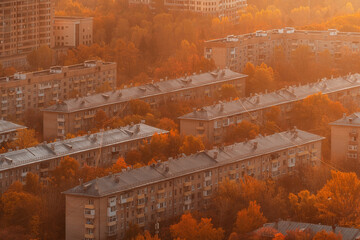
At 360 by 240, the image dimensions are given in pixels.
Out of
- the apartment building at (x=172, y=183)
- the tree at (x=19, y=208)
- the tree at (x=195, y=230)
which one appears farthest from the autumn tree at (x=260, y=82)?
the tree at (x=195, y=230)

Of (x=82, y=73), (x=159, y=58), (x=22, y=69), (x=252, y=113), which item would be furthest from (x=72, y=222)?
(x=159, y=58)

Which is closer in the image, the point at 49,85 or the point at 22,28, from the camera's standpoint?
the point at 49,85

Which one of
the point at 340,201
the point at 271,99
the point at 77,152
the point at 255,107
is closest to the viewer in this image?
the point at 340,201

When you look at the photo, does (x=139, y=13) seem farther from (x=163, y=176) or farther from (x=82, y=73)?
(x=163, y=176)

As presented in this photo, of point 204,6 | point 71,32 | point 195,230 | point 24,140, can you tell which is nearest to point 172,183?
point 195,230

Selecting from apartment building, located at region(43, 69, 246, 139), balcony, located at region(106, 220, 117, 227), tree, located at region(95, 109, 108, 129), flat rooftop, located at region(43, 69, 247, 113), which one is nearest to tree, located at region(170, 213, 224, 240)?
balcony, located at region(106, 220, 117, 227)

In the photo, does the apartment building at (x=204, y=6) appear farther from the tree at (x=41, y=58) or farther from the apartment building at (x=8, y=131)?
the apartment building at (x=8, y=131)

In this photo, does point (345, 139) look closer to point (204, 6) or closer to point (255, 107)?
point (255, 107)
